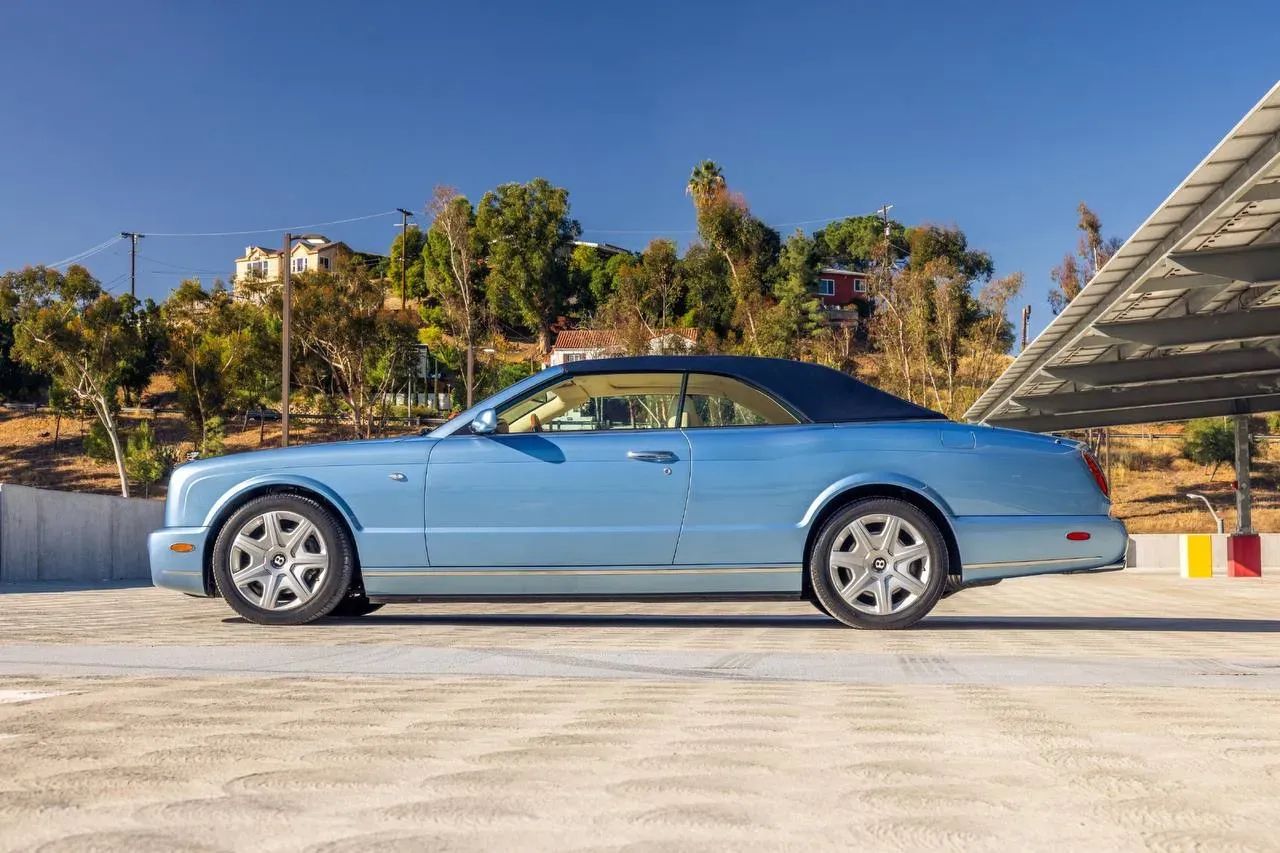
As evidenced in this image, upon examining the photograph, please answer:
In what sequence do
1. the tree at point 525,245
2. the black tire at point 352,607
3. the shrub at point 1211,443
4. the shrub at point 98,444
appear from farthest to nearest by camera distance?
1. the tree at point 525,245
2. the shrub at point 98,444
3. the shrub at point 1211,443
4. the black tire at point 352,607

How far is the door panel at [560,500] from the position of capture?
661 cm

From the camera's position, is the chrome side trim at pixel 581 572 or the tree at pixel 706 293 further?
the tree at pixel 706 293

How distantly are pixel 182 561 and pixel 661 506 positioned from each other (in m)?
2.72

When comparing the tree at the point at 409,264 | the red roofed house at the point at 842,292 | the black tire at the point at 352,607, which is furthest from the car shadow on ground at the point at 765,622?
the tree at the point at 409,264

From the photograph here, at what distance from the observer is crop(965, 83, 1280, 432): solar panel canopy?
13172mm

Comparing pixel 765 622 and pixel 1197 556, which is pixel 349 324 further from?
pixel 765 622

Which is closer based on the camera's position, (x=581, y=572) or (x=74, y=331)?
(x=581, y=572)

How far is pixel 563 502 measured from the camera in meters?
6.64

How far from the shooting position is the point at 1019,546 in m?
6.52

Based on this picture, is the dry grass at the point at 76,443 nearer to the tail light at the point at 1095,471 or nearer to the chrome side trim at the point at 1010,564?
the chrome side trim at the point at 1010,564

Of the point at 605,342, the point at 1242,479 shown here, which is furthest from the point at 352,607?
the point at 605,342

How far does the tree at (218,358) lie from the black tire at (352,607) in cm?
5602

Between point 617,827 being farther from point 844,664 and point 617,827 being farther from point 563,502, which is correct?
point 563,502

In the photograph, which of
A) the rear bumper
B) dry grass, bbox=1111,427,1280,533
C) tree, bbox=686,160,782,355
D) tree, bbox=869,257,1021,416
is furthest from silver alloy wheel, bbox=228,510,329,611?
tree, bbox=686,160,782,355
